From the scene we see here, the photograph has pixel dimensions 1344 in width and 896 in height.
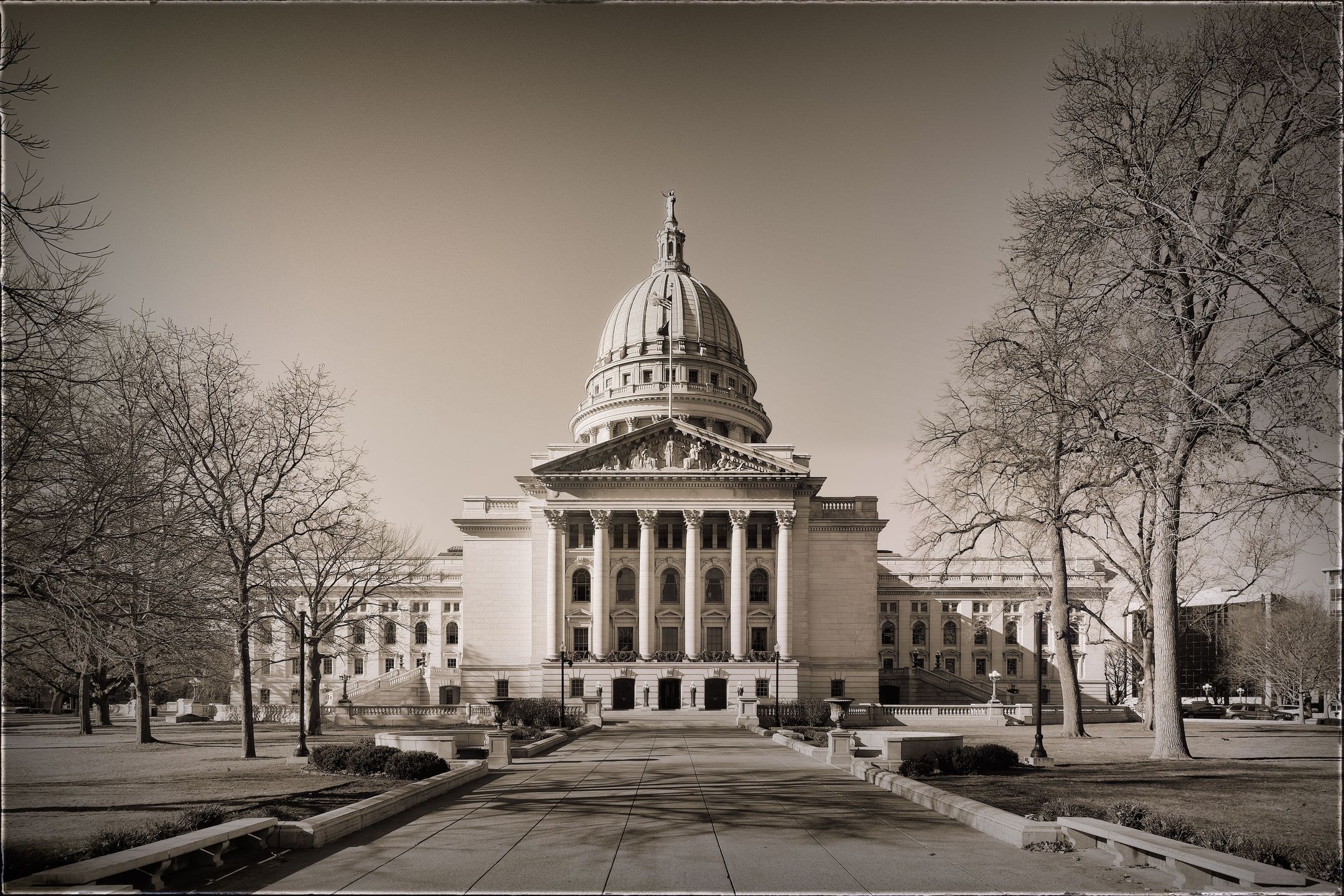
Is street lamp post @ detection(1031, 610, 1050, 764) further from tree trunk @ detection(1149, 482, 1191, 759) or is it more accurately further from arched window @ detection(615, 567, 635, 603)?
arched window @ detection(615, 567, 635, 603)

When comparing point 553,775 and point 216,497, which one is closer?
point 553,775

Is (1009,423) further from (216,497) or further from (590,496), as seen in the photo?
(590,496)

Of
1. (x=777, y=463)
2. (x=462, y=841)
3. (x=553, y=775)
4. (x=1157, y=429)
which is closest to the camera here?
(x=462, y=841)

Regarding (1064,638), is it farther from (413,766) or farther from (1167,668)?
(413,766)

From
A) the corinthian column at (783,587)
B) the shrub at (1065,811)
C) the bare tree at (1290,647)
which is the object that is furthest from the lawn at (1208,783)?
the corinthian column at (783,587)

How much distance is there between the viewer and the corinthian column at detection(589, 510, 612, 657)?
67.3m

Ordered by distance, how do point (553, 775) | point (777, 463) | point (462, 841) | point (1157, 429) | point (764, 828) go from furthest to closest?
point (777, 463) < point (553, 775) < point (1157, 429) < point (764, 828) < point (462, 841)

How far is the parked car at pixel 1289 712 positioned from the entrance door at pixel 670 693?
143 feet

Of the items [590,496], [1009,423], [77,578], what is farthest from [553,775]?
[590,496]

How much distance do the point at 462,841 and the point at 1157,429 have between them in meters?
16.1

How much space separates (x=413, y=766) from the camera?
2120cm

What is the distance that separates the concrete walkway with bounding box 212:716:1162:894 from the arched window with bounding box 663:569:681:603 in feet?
162

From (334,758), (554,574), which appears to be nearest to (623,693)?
(554,574)

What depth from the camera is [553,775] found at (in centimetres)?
2369
